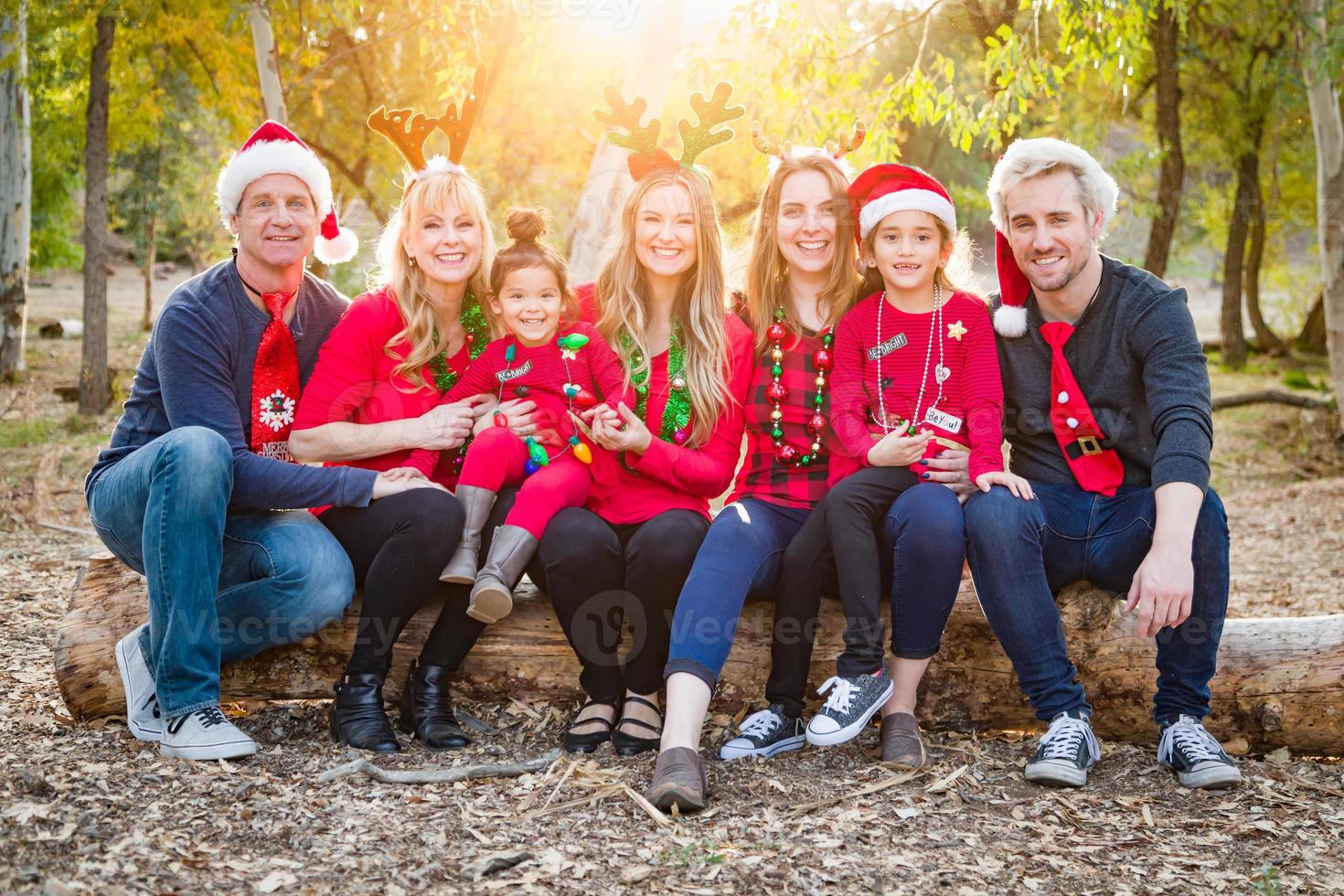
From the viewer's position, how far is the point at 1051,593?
9.83 ft

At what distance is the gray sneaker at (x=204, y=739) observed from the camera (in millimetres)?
2814

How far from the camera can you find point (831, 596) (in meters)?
3.14

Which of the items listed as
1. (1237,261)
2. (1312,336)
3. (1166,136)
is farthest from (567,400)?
(1312,336)

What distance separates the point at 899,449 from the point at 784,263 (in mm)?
805

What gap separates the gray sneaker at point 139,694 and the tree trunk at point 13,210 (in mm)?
9617

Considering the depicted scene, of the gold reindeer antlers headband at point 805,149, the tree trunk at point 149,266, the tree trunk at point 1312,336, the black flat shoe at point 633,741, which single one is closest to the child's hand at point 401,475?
the black flat shoe at point 633,741

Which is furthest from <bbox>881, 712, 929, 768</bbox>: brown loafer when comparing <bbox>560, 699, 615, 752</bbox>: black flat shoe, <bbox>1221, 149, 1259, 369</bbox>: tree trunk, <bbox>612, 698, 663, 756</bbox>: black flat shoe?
<bbox>1221, 149, 1259, 369</bbox>: tree trunk

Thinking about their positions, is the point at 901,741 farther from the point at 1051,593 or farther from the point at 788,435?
the point at 788,435

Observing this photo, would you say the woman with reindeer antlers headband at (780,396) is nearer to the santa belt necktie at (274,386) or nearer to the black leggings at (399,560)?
the black leggings at (399,560)

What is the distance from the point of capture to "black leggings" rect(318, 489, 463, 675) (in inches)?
118

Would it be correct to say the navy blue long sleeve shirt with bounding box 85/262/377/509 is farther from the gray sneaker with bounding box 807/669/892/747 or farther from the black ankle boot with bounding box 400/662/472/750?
the gray sneaker with bounding box 807/669/892/747

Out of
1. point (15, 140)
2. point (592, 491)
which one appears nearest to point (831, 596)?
point (592, 491)

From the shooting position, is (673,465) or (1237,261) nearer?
(673,465)

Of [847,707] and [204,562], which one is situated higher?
[204,562]
